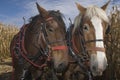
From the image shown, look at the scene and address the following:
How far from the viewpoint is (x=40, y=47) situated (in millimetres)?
7547

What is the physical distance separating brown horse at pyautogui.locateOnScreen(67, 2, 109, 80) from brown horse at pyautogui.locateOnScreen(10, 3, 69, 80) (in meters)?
0.41

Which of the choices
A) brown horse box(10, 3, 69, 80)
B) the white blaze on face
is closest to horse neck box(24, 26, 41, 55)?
brown horse box(10, 3, 69, 80)

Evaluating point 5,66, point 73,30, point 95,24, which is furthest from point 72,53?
point 5,66

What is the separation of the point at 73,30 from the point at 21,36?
44.9 inches

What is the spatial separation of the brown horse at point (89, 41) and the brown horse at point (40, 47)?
16.1 inches

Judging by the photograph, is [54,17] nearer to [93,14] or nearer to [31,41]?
[31,41]

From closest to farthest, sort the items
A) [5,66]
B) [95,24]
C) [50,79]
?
[95,24] < [50,79] < [5,66]

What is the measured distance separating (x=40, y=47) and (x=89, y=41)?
1.02 m

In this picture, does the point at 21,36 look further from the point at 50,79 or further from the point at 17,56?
the point at 50,79

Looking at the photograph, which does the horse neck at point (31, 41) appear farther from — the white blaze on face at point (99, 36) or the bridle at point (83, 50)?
the white blaze on face at point (99, 36)

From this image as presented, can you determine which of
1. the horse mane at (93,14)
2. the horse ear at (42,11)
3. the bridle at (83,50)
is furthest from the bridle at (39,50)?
the horse mane at (93,14)

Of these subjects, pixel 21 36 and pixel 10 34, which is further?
pixel 10 34

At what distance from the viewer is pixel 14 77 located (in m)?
8.09

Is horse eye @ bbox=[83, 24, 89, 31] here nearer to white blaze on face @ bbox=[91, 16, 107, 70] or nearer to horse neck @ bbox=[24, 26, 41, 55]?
white blaze on face @ bbox=[91, 16, 107, 70]
